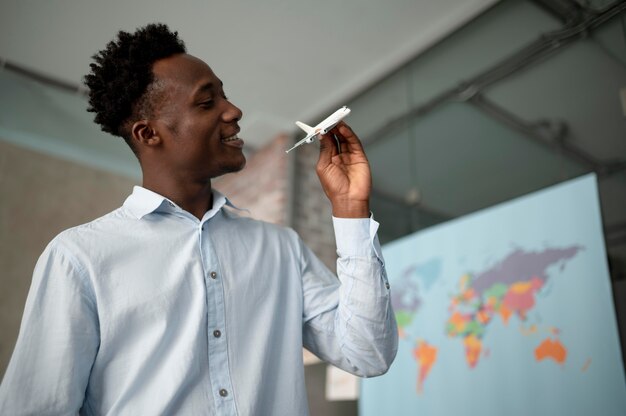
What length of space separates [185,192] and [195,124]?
0.48ft

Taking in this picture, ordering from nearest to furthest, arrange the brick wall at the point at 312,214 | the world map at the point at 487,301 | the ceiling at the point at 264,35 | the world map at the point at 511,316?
the world map at the point at 511,316 < the world map at the point at 487,301 < the ceiling at the point at 264,35 < the brick wall at the point at 312,214

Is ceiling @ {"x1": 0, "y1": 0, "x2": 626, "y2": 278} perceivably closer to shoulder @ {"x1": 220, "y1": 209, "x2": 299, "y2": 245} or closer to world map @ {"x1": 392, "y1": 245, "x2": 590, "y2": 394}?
world map @ {"x1": 392, "y1": 245, "x2": 590, "y2": 394}

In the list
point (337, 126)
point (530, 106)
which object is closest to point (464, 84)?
point (530, 106)

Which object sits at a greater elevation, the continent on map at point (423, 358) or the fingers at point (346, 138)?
the fingers at point (346, 138)

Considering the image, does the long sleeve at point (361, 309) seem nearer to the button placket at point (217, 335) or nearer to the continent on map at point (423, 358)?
the button placket at point (217, 335)

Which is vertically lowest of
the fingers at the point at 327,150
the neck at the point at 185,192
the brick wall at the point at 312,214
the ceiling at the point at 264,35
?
the neck at the point at 185,192

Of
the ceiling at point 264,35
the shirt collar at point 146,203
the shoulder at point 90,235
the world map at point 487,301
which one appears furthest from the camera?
the ceiling at point 264,35

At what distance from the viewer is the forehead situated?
1227 millimetres

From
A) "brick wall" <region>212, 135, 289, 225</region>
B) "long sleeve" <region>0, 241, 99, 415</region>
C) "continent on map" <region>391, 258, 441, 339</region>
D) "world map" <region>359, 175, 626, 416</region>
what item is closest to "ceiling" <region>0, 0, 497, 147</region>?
"brick wall" <region>212, 135, 289, 225</region>

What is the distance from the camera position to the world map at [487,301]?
1987mm

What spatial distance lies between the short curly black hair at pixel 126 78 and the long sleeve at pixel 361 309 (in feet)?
1.81

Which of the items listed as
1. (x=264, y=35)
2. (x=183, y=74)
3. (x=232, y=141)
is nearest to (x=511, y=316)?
(x=232, y=141)

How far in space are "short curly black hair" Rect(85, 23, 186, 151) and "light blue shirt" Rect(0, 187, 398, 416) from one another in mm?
245

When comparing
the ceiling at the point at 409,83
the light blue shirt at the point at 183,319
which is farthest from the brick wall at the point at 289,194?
the light blue shirt at the point at 183,319
